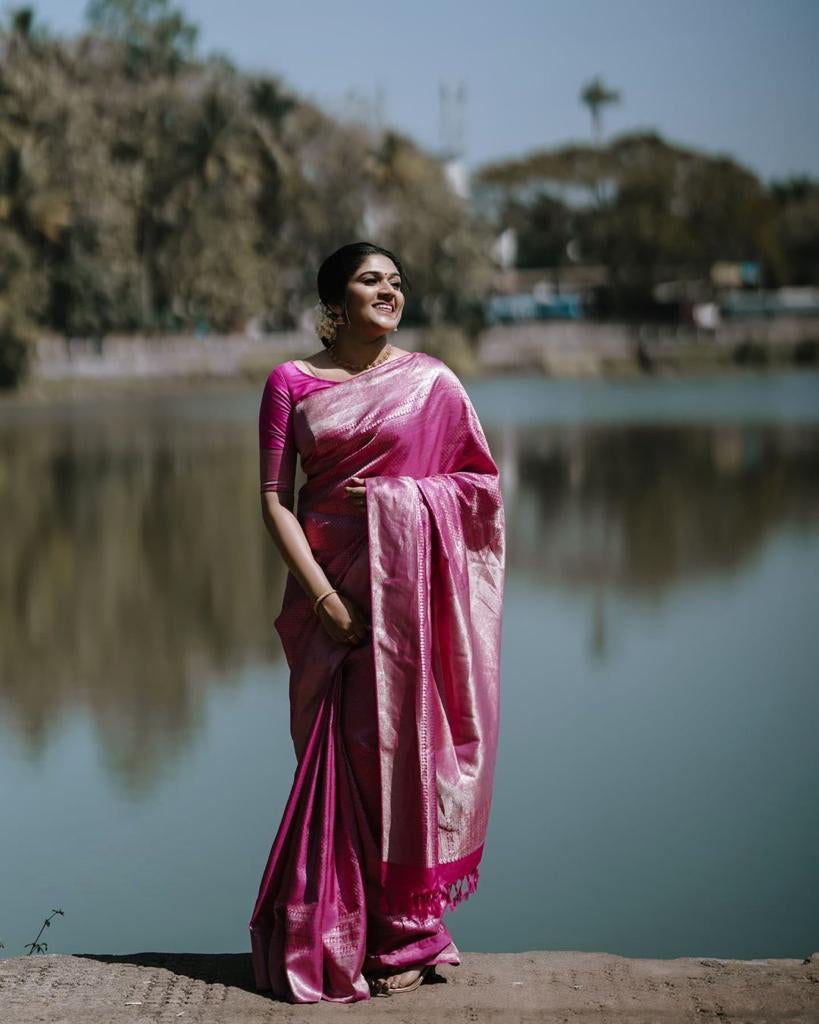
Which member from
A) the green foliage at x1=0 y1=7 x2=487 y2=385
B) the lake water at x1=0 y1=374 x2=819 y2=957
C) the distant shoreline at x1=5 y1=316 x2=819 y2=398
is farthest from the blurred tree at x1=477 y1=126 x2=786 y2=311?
the lake water at x1=0 y1=374 x2=819 y2=957

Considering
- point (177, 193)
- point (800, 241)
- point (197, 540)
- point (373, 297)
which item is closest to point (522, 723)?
point (373, 297)

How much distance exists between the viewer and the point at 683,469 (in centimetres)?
2188

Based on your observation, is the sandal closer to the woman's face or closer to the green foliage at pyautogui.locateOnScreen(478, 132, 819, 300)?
the woman's face

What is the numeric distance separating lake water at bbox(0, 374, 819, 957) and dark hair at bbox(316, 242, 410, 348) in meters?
2.39

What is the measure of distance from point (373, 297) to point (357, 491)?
41cm

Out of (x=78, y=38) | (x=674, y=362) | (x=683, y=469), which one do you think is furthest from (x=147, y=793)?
(x=674, y=362)

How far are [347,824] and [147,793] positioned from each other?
3.58 metres

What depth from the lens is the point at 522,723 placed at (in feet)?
26.5

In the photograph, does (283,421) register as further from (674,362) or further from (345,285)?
(674,362)

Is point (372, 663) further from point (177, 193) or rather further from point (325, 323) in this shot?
point (177, 193)

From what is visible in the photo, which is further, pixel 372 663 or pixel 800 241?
pixel 800 241

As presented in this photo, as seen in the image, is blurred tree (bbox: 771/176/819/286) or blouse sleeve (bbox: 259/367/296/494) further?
blurred tree (bbox: 771/176/819/286)

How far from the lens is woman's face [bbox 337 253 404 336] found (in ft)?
12.1

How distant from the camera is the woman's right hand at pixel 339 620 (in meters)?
3.66
